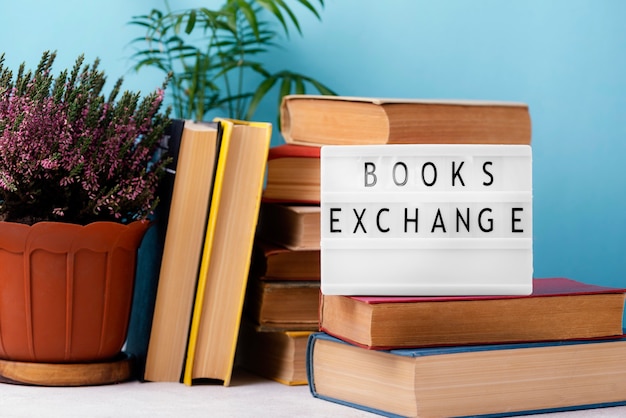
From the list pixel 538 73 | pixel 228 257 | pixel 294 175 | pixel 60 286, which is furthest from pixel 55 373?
pixel 538 73

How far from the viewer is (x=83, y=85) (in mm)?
845

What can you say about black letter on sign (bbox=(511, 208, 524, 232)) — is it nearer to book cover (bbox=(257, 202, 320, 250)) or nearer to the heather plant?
book cover (bbox=(257, 202, 320, 250))

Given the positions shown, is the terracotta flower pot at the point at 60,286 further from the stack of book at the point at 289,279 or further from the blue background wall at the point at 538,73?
the blue background wall at the point at 538,73

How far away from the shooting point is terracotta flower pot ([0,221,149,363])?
0.83 meters

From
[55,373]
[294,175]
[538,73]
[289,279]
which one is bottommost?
[55,373]

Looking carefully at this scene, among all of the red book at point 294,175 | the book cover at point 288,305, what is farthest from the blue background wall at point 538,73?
the book cover at point 288,305

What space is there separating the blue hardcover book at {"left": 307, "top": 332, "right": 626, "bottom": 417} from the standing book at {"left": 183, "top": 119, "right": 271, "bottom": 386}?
0.10 meters

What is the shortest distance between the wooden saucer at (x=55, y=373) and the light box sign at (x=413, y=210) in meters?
0.27

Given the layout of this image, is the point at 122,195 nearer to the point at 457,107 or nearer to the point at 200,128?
the point at 200,128

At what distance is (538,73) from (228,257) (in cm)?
97

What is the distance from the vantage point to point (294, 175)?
954 millimetres

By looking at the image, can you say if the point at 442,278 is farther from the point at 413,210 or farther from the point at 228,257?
the point at 228,257

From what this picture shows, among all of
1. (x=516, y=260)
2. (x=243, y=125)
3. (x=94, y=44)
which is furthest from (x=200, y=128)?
(x=94, y=44)

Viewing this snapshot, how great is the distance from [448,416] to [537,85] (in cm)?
103
